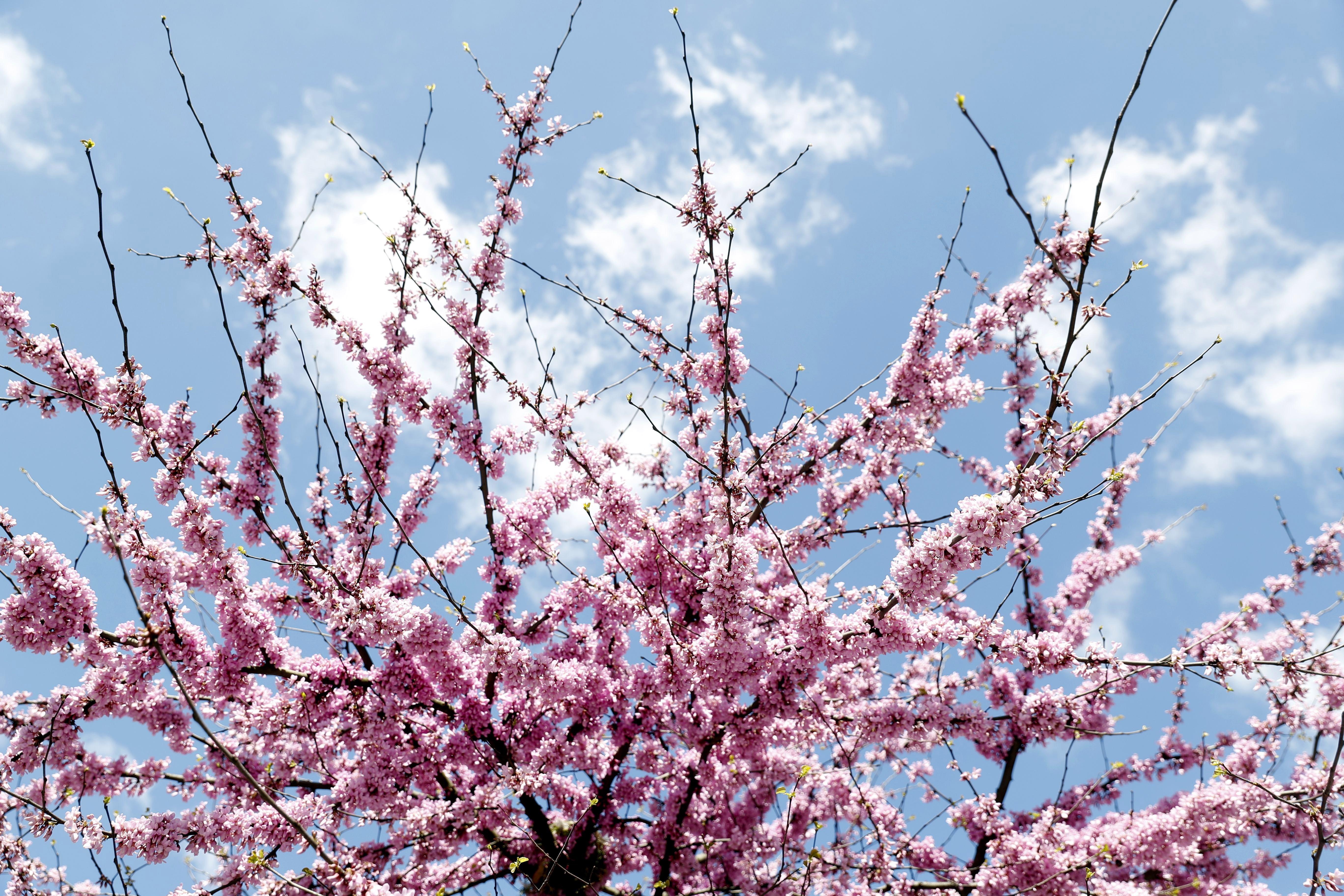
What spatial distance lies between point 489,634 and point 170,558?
8.22 ft

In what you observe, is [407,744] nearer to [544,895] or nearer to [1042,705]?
[544,895]

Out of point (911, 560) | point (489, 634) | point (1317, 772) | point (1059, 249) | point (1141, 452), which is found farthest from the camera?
point (1141, 452)

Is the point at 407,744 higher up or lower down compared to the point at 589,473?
lower down

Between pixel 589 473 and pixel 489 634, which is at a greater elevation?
pixel 589 473

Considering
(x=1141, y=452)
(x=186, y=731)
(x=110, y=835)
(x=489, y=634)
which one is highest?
(x=1141, y=452)

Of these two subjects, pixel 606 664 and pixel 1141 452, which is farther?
pixel 1141 452

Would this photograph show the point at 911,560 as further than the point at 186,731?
No

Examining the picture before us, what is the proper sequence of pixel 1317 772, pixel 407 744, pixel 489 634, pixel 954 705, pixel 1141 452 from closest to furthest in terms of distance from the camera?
pixel 489 634
pixel 407 744
pixel 954 705
pixel 1317 772
pixel 1141 452

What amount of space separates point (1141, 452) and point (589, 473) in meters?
8.42

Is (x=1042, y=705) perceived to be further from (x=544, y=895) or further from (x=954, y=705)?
(x=544, y=895)

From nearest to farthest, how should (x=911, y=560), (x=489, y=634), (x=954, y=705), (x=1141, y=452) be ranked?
(x=911, y=560), (x=489, y=634), (x=954, y=705), (x=1141, y=452)

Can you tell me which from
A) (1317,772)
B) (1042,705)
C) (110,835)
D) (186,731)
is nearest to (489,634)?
(186,731)


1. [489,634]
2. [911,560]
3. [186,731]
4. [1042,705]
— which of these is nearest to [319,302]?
[489,634]

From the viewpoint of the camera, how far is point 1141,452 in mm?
10000
